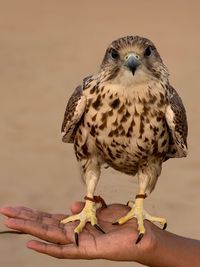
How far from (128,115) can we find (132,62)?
196 millimetres

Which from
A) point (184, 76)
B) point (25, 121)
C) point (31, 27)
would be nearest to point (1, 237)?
point (25, 121)

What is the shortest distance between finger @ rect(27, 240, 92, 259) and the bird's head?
0.60 meters

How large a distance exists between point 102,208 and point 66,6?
18.1 ft

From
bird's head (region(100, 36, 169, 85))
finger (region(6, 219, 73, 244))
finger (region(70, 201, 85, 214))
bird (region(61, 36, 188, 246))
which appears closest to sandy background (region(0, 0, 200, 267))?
finger (region(70, 201, 85, 214))

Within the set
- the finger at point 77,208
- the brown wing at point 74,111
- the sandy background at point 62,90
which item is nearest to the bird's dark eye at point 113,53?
the brown wing at point 74,111

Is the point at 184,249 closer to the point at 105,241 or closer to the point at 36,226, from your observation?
the point at 105,241

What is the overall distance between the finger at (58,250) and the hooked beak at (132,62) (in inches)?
24.7

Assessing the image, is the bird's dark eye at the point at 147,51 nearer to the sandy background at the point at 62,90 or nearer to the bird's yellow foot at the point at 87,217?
the bird's yellow foot at the point at 87,217

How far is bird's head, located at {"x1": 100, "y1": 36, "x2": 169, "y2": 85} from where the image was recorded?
2571mm

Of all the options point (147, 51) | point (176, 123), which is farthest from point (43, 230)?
point (147, 51)

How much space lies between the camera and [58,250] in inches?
97.3

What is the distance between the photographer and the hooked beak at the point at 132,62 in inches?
100

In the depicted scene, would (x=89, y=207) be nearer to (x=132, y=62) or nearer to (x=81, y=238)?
(x=81, y=238)

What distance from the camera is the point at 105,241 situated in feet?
8.31
